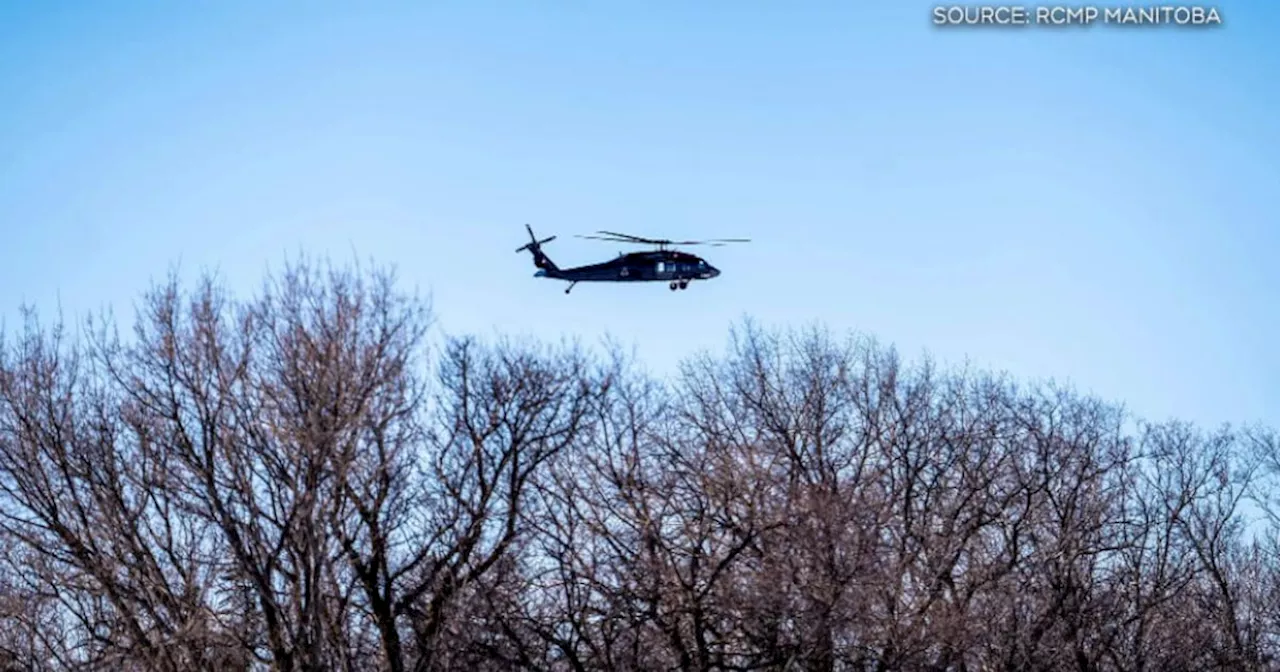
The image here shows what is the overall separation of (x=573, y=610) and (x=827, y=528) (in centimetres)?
514

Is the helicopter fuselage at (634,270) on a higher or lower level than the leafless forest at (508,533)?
higher

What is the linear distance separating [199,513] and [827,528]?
11.8 m

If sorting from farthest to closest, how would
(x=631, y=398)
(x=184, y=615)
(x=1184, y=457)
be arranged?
(x=1184, y=457), (x=631, y=398), (x=184, y=615)

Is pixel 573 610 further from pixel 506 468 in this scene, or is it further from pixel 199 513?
pixel 199 513

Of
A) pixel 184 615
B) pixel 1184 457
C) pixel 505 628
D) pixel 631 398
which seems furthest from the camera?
pixel 1184 457

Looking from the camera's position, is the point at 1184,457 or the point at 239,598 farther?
the point at 1184,457

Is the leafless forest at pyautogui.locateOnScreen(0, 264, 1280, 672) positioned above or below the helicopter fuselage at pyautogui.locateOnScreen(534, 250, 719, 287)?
below

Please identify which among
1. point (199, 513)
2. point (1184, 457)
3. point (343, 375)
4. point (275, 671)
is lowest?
point (275, 671)

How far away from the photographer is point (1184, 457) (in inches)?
1816

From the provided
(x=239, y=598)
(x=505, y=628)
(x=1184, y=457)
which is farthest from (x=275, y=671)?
(x=1184, y=457)

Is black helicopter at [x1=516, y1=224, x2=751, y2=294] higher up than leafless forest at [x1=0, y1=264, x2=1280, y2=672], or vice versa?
black helicopter at [x1=516, y1=224, x2=751, y2=294]

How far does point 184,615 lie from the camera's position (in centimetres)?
2612

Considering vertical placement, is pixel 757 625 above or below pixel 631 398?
below

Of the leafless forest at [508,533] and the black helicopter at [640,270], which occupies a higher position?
the black helicopter at [640,270]
